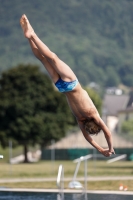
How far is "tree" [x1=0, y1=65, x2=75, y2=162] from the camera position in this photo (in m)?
49.9

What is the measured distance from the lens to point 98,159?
46250 millimetres

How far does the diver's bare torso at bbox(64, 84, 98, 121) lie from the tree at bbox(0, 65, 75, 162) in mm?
38094

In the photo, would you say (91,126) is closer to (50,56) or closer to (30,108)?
(50,56)

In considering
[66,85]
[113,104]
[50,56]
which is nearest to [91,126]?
[66,85]

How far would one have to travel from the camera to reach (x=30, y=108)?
5178 centimetres

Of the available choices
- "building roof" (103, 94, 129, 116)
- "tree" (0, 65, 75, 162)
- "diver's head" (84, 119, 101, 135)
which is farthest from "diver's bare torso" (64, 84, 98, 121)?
"building roof" (103, 94, 129, 116)

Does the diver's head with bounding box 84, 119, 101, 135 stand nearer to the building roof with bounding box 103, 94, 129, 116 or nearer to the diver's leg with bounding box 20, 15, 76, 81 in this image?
the diver's leg with bounding box 20, 15, 76, 81

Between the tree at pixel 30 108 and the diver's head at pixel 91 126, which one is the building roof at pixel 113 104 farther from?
the diver's head at pixel 91 126

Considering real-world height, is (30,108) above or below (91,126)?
above

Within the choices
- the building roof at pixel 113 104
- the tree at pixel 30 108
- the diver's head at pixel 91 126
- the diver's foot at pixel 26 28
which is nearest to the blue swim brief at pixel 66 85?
the diver's head at pixel 91 126

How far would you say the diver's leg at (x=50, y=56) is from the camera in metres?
10.0

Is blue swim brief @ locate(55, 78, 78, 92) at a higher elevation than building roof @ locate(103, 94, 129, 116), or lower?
lower

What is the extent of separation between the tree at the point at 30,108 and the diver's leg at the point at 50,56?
38.4 metres

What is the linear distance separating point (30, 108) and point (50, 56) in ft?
137
